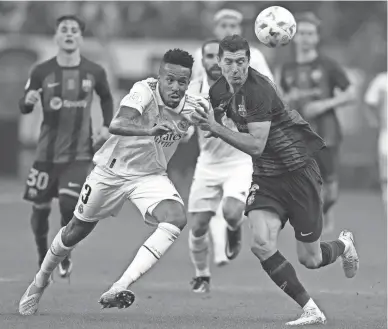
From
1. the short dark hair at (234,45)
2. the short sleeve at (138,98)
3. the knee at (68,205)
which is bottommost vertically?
the knee at (68,205)

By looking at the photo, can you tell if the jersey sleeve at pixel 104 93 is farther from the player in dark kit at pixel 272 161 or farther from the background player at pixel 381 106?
the background player at pixel 381 106

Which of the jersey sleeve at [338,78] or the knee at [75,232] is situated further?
the jersey sleeve at [338,78]

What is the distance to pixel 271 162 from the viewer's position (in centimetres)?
789

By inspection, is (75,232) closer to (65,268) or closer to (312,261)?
(312,261)

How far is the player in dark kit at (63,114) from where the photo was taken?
10227mm

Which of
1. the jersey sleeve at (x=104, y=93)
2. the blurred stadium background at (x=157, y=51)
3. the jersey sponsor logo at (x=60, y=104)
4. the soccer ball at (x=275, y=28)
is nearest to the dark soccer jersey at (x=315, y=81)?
the blurred stadium background at (x=157, y=51)

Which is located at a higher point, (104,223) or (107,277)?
(107,277)

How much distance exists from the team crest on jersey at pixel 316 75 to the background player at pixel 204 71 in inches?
96.1

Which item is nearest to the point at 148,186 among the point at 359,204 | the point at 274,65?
the point at 359,204

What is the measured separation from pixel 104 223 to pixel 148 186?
7.87 m

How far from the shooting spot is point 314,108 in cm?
1401

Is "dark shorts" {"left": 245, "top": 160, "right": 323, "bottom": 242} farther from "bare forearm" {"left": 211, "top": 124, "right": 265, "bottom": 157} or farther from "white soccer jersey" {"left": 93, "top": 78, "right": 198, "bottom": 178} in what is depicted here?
"white soccer jersey" {"left": 93, "top": 78, "right": 198, "bottom": 178}

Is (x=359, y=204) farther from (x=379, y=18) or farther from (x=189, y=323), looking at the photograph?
(x=189, y=323)

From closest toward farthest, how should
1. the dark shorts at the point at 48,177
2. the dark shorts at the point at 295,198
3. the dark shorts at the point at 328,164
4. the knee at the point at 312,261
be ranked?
the dark shorts at the point at 295,198 < the knee at the point at 312,261 < the dark shorts at the point at 48,177 < the dark shorts at the point at 328,164
